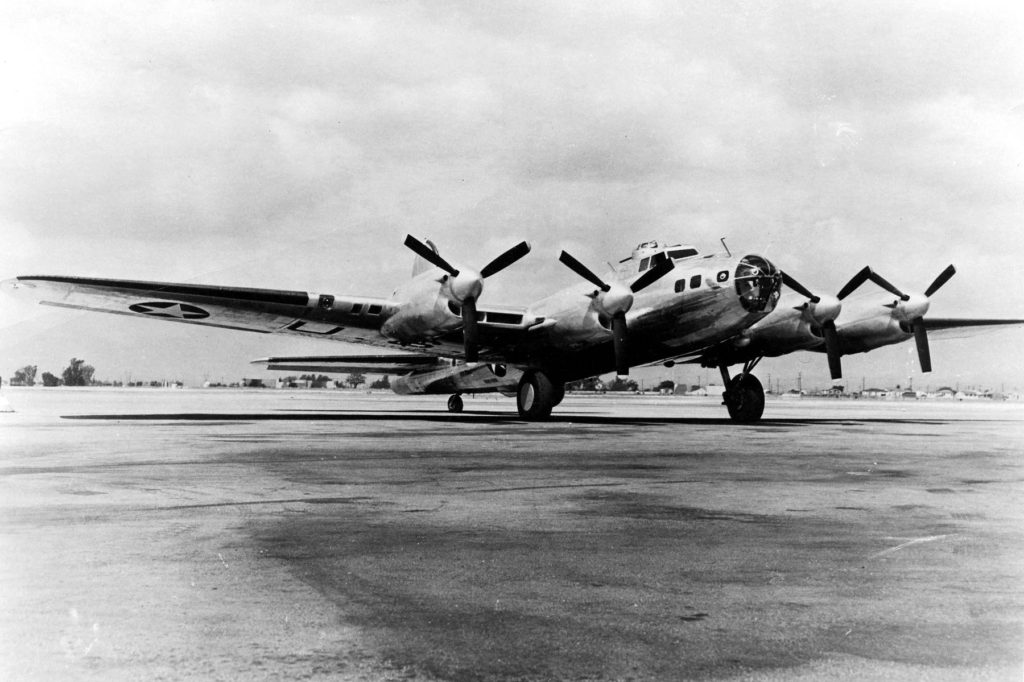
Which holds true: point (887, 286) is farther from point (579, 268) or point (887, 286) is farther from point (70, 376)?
point (70, 376)

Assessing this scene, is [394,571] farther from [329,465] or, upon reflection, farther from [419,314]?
[419,314]

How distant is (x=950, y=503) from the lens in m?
9.56

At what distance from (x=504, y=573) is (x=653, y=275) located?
68.3ft

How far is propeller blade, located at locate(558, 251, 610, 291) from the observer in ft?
86.8

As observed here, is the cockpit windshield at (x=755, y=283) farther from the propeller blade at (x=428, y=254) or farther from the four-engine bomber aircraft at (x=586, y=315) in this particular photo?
the propeller blade at (x=428, y=254)

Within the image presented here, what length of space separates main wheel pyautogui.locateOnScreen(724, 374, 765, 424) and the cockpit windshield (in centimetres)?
617

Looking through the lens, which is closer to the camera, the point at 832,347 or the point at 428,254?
the point at 428,254

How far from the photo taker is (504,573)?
5.93m

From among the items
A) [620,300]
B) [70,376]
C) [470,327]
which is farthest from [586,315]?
[70,376]

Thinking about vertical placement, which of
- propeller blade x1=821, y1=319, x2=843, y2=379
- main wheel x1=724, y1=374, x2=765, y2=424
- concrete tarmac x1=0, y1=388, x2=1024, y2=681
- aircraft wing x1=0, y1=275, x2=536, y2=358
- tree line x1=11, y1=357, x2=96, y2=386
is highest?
tree line x1=11, y1=357, x2=96, y2=386

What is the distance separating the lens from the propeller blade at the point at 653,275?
25766 millimetres

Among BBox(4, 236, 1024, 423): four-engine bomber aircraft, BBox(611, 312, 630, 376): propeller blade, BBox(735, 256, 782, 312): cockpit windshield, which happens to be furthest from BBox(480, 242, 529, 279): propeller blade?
BBox(735, 256, 782, 312): cockpit windshield

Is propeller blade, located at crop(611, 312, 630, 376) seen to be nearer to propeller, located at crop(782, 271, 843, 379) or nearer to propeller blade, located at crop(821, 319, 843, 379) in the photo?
propeller, located at crop(782, 271, 843, 379)

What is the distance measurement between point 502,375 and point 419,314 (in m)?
12.1
